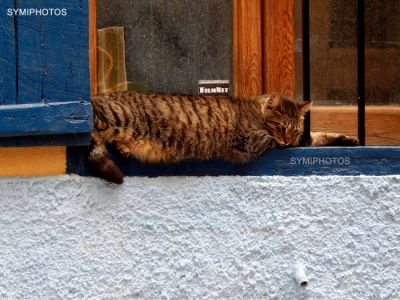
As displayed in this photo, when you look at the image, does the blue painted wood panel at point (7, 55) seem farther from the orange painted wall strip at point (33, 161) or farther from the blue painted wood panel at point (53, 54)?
the orange painted wall strip at point (33, 161)

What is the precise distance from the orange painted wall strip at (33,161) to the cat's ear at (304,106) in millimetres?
1256

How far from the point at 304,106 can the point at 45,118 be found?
139 cm

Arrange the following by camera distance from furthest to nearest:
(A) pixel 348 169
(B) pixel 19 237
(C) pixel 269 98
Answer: (C) pixel 269 98, (A) pixel 348 169, (B) pixel 19 237

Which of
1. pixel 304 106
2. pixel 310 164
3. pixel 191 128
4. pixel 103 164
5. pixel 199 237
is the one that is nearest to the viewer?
pixel 103 164

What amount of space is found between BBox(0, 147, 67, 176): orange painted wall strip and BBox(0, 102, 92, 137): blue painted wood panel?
7.1 inches

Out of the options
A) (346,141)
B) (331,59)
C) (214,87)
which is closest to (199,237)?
(346,141)

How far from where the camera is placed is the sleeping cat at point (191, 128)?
3988 mm

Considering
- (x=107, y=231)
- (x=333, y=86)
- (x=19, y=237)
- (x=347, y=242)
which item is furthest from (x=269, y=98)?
(x=19, y=237)

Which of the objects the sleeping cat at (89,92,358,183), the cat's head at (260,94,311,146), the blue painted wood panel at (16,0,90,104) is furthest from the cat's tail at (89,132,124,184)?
the cat's head at (260,94,311,146)

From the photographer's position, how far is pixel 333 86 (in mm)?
4844

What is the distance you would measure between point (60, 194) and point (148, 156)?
1.49ft

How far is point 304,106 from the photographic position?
4359 mm

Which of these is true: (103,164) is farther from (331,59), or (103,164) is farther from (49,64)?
(331,59)

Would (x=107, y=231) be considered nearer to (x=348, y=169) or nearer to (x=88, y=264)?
(x=88, y=264)
